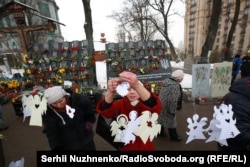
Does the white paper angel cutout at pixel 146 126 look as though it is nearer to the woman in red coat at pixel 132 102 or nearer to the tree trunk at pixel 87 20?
the woman in red coat at pixel 132 102

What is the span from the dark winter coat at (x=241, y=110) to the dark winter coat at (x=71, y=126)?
1633mm

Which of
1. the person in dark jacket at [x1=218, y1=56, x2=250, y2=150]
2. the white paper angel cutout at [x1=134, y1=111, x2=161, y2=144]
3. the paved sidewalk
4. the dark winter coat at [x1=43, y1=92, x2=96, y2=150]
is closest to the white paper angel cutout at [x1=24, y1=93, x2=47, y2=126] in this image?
the dark winter coat at [x1=43, y1=92, x2=96, y2=150]

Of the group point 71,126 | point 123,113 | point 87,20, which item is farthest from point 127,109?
point 87,20

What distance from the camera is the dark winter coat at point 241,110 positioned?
1476mm

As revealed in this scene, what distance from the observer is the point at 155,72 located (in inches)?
281

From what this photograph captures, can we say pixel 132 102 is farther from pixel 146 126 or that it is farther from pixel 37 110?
pixel 37 110

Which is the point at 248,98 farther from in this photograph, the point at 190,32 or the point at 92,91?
the point at 190,32

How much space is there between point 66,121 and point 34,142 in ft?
9.22

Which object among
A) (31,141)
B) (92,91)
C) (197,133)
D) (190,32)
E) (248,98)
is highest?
(190,32)

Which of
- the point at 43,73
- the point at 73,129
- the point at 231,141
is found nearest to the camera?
the point at 231,141

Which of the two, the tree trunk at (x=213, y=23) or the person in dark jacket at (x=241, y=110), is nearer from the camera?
the person in dark jacket at (x=241, y=110)

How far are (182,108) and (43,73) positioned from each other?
545cm

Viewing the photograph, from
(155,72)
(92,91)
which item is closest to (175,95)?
(92,91)

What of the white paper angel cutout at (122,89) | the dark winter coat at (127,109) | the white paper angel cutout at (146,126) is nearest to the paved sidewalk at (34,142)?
the dark winter coat at (127,109)
